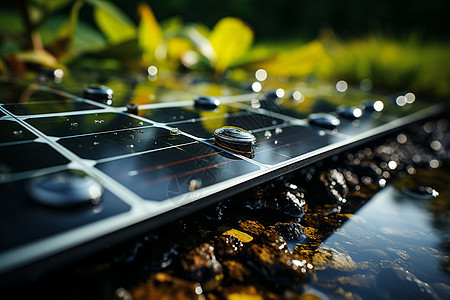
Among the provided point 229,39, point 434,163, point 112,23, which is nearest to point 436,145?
point 434,163

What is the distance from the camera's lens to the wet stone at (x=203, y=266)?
1112 mm

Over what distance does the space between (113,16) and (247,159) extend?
3.78 m

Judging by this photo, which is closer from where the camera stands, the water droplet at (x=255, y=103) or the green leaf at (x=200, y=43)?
the water droplet at (x=255, y=103)

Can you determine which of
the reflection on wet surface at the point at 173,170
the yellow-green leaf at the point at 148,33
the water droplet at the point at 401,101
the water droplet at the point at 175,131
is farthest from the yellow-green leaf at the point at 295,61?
the reflection on wet surface at the point at 173,170

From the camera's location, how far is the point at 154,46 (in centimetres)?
445

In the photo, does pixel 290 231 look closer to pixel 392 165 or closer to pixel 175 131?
pixel 175 131

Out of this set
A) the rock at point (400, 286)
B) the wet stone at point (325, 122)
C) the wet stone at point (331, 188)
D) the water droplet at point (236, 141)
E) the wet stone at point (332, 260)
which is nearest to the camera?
the rock at point (400, 286)

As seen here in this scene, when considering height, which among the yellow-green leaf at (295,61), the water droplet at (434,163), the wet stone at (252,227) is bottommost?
the water droplet at (434,163)

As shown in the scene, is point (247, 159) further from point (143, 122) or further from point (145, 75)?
point (145, 75)

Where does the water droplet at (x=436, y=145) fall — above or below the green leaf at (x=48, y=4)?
below

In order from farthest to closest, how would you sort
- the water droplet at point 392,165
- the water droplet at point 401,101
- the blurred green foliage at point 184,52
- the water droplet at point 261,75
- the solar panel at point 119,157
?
the water droplet at point 261,75
the water droplet at point 401,101
the blurred green foliage at point 184,52
the water droplet at point 392,165
the solar panel at point 119,157

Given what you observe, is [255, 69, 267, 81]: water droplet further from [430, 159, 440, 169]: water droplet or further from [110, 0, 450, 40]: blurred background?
[110, 0, 450, 40]: blurred background

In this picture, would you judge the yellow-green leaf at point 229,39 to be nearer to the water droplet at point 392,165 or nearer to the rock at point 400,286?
the water droplet at point 392,165

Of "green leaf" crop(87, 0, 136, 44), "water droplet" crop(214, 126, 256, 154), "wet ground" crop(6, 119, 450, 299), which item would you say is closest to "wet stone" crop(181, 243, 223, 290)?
"wet ground" crop(6, 119, 450, 299)
